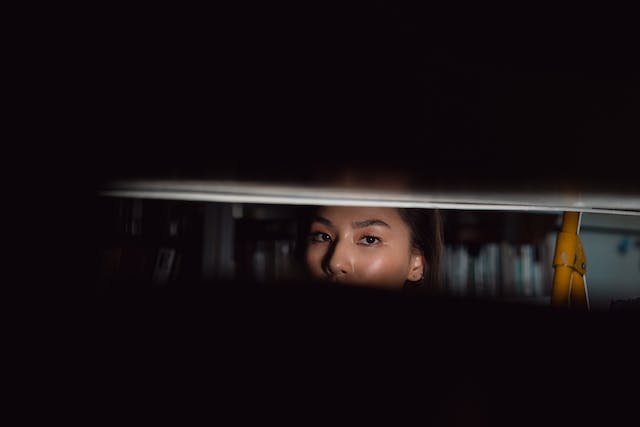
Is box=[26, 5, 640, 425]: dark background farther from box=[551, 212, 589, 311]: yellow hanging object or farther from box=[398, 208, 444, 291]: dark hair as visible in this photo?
box=[398, 208, 444, 291]: dark hair

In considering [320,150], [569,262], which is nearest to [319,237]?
[569,262]

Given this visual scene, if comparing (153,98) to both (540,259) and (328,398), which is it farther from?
(540,259)

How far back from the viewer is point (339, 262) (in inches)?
40.9

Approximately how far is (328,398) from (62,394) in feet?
0.43

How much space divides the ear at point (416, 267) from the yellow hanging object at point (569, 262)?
1.07 ft

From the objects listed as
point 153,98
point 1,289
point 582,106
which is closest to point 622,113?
point 582,106

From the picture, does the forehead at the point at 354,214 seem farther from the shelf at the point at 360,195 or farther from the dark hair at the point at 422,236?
the shelf at the point at 360,195

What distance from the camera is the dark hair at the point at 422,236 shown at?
112 centimetres

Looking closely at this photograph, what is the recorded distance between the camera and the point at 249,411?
0.28 m

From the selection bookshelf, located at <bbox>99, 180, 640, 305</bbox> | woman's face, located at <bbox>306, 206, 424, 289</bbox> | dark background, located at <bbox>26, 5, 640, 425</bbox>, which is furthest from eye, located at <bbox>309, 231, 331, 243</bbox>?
dark background, located at <bbox>26, 5, 640, 425</bbox>

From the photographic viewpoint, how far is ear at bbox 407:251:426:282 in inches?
45.4

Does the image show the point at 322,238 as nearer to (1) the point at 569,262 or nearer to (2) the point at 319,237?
(2) the point at 319,237

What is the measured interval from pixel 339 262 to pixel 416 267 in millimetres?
211

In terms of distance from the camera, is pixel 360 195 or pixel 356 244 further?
pixel 356 244
